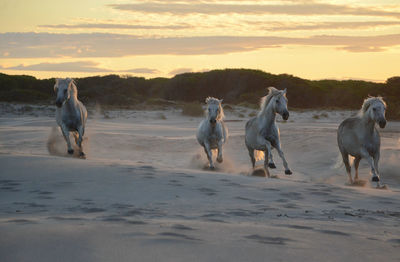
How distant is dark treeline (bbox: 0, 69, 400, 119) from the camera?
184 feet

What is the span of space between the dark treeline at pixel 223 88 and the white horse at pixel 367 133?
41064 mm

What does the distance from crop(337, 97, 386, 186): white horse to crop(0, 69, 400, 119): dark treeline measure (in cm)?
4106

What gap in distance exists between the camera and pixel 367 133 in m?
10.0

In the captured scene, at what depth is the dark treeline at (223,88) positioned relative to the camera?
56125 mm

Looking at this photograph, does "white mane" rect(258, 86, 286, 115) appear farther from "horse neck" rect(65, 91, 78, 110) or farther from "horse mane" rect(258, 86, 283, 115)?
"horse neck" rect(65, 91, 78, 110)

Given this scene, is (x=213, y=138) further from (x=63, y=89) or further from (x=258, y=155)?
(x=63, y=89)

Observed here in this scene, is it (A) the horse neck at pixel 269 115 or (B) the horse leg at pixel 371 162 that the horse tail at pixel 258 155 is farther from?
(B) the horse leg at pixel 371 162

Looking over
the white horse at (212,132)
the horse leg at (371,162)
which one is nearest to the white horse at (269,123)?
the white horse at (212,132)

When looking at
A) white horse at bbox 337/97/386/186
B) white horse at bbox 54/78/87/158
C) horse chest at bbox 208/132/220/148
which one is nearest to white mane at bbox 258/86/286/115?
white horse at bbox 337/97/386/186

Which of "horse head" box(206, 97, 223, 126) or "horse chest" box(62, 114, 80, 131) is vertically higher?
"horse head" box(206, 97, 223, 126)

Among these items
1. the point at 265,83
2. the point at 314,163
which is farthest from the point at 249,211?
the point at 265,83

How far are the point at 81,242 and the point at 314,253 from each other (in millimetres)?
1628

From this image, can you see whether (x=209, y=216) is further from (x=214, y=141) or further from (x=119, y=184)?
(x=214, y=141)

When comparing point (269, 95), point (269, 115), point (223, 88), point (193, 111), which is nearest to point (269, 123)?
point (269, 115)
